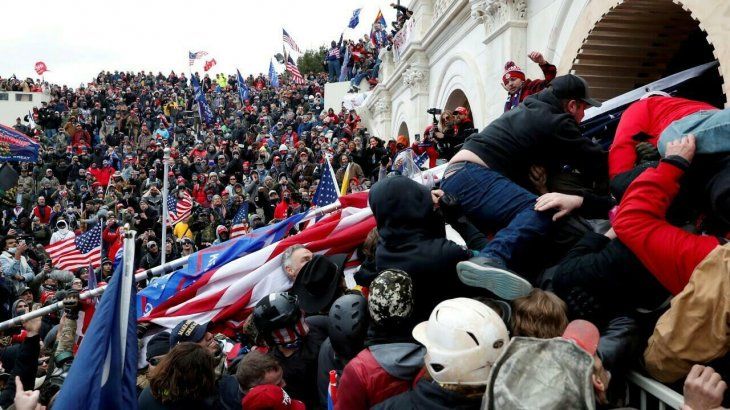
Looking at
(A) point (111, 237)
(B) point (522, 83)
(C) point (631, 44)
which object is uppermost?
(C) point (631, 44)

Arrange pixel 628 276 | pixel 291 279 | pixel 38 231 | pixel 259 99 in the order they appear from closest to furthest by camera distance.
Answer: pixel 628 276
pixel 291 279
pixel 38 231
pixel 259 99

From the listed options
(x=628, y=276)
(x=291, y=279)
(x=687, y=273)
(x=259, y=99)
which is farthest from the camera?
(x=259, y=99)

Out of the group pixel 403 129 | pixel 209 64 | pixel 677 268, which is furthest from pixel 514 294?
pixel 209 64

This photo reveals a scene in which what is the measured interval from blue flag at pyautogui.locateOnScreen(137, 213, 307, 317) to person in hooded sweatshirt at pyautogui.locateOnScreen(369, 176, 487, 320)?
310cm

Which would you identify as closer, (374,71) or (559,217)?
(559,217)

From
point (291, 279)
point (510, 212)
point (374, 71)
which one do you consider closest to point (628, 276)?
point (510, 212)

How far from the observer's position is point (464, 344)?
2324mm

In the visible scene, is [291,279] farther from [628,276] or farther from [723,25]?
[723,25]

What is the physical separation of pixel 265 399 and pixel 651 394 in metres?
1.80

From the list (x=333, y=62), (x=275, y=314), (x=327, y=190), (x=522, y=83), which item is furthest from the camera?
(x=333, y=62)

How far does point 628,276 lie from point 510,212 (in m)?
0.86

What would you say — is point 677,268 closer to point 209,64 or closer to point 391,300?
point 391,300

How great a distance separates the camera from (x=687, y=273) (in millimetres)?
2625

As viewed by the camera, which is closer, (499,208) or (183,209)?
(499,208)
